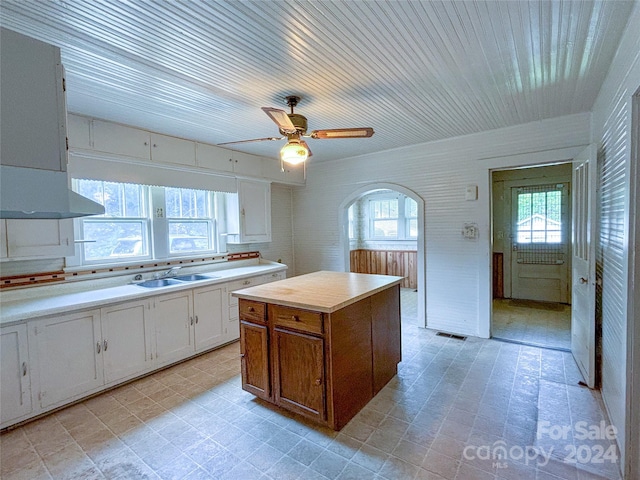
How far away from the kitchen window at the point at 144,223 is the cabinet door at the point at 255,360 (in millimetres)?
1895

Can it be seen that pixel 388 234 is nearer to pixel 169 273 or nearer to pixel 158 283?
pixel 169 273

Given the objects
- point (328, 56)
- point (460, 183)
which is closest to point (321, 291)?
point (328, 56)

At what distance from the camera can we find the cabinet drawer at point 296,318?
6.83 feet

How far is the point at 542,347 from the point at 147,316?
424 centimetres

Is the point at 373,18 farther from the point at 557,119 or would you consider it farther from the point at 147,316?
the point at 147,316

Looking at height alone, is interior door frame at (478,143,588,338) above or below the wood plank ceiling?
below

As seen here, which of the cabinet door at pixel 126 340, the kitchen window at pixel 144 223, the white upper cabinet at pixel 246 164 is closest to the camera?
the cabinet door at pixel 126 340

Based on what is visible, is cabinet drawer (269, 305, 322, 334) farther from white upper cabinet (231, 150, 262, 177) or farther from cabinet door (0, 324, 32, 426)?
white upper cabinet (231, 150, 262, 177)

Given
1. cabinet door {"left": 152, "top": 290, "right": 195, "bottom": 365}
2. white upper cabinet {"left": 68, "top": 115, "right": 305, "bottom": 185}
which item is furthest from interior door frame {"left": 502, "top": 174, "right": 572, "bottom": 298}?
cabinet door {"left": 152, "top": 290, "right": 195, "bottom": 365}

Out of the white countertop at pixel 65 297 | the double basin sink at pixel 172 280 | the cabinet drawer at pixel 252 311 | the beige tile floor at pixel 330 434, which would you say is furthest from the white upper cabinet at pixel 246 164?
the beige tile floor at pixel 330 434

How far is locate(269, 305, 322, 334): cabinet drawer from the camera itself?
2082mm

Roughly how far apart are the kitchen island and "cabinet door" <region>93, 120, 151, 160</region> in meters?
2.06

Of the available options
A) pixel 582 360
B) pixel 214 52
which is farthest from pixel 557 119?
pixel 214 52

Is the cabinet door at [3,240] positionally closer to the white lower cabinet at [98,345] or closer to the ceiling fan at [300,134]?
the white lower cabinet at [98,345]
